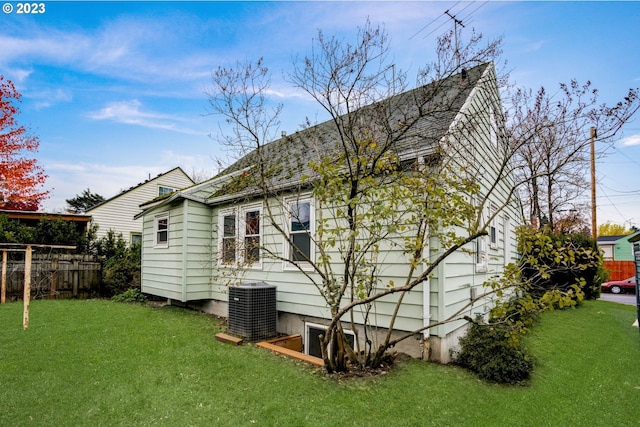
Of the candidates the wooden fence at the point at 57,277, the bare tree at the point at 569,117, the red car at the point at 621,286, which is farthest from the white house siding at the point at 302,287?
the red car at the point at 621,286

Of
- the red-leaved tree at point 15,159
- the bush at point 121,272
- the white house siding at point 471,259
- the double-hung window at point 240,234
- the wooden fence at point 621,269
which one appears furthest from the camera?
the wooden fence at point 621,269

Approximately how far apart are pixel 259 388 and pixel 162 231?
6862 millimetres

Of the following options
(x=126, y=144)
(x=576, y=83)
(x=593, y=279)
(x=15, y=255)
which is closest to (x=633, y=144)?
(x=593, y=279)

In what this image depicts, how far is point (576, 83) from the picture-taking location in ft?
16.9

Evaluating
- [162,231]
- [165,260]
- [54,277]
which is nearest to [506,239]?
[165,260]

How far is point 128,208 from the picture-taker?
2136cm

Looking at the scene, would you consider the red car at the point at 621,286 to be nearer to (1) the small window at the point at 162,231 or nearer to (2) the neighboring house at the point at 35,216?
(1) the small window at the point at 162,231

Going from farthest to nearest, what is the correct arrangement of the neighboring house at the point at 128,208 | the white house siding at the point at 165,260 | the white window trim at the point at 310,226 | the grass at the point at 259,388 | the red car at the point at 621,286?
the red car at the point at 621,286 < the neighboring house at the point at 128,208 < the white house siding at the point at 165,260 < the white window trim at the point at 310,226 < the grass at the point at 259,388

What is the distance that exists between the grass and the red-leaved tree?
52.4 feet

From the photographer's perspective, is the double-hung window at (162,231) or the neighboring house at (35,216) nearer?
the double-hung window at (162,231)

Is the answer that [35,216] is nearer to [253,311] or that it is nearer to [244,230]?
[244,230]

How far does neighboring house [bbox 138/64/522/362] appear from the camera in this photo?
522 cm

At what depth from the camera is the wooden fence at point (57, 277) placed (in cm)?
1141

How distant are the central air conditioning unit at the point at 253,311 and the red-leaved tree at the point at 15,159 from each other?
718 inches
